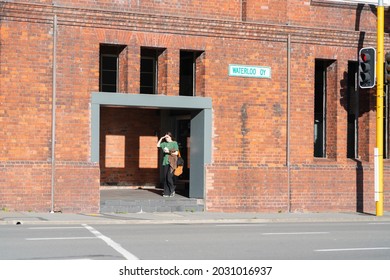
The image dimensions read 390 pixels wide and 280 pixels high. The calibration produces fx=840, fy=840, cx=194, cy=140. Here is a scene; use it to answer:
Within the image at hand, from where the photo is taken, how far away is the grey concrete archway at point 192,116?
2247 cm

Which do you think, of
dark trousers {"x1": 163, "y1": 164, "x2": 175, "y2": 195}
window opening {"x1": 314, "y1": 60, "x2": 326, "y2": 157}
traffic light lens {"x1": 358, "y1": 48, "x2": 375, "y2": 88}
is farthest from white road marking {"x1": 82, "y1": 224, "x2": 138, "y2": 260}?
window opening {"x1": 314, "y1": 60, "x2": 326, "y2": 157}

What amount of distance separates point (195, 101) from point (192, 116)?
711 millimetres

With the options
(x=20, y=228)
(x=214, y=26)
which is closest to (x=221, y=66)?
(x=214, y=26)

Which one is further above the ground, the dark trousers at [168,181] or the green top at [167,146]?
the green top at [167,146]

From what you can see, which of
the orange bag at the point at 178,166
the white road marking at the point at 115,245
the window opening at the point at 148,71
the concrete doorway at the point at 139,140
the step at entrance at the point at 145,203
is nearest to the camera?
the white road marking at the point at 115,245

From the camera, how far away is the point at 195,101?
23.6 m

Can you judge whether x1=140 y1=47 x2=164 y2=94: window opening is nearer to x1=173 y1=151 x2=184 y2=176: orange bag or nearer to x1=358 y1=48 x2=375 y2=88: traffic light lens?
x1=173 y1=151 x2=184 y2=176: orange bag

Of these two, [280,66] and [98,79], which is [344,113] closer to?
[280,66]

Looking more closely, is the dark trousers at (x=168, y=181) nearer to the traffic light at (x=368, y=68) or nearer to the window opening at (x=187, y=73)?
the window opening at (x=187, y=73)

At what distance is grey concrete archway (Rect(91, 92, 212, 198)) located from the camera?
885 inches

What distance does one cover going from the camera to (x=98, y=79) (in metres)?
22.6

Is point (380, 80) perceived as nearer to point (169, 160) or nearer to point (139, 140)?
point (169, 160)

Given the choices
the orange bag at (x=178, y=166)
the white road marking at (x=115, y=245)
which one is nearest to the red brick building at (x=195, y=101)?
the orange bag at (x=178, y=166)

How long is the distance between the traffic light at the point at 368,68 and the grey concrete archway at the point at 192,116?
4.33 metres
